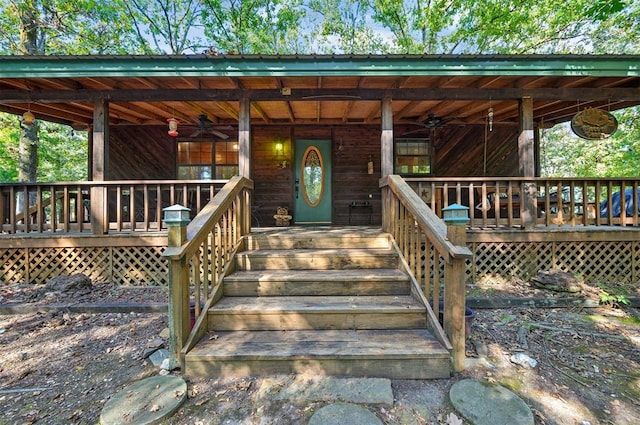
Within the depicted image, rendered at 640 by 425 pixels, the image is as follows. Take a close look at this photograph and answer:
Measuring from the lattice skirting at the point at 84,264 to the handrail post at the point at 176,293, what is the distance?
7.65 feet

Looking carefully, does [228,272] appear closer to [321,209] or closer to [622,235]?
[321,209]

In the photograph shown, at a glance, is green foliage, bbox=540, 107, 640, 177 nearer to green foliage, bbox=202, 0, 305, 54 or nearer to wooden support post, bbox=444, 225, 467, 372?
wooden support post, bbox=444, 225, 467, 372

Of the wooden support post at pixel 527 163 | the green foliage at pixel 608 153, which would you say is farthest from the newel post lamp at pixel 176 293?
the green foliage at pixel 608 153

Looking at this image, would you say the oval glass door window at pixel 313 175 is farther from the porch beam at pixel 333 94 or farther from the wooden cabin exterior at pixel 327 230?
the porch beam at pixel 333 94

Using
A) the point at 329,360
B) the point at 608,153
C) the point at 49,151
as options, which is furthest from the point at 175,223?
the point at 608,153

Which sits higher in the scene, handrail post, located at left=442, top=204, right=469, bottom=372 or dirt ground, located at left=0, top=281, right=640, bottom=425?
Result: handrail post, located at left=442, top=204, right=469, bottom=372

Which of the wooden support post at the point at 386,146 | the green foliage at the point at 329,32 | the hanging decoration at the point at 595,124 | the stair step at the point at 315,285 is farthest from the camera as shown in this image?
the green foliage at the point at 329,32

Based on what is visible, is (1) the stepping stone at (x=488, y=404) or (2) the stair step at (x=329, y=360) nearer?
(1) the stepping stone at (x=488, y=404)

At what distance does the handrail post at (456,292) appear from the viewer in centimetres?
227

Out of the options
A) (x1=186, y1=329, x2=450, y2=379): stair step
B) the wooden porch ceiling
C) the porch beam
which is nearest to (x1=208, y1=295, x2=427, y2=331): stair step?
(x1=186, y1=329, x2=450, y2=379): stair step

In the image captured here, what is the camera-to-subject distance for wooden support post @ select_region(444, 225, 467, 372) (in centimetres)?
227

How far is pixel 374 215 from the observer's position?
714 centimetres

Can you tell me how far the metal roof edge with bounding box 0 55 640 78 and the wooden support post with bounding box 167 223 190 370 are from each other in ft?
8.33

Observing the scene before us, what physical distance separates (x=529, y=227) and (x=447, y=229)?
108 inches
